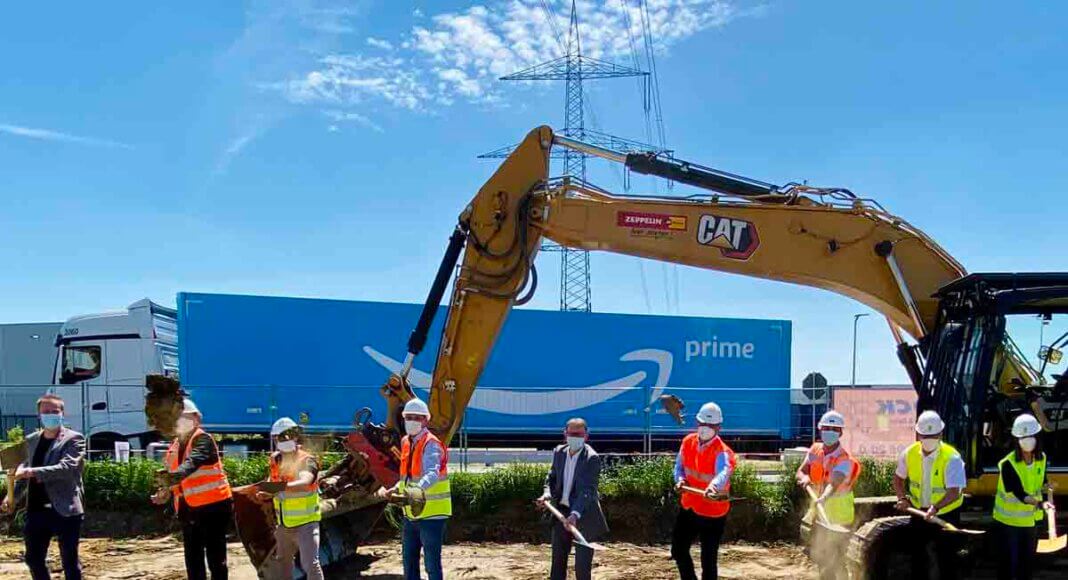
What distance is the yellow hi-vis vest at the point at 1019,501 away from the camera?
19.2 feet

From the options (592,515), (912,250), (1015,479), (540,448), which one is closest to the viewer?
(1015,479)

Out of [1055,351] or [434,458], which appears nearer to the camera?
[434,458]

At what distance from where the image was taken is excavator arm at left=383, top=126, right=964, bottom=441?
7418 mm

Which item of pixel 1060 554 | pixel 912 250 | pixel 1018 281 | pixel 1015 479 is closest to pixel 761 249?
pixel 912 250

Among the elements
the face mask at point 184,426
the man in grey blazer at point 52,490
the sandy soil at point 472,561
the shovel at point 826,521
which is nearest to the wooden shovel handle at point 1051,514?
the shovel at point 826,521

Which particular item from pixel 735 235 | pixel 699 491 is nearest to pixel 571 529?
pixel 699 491

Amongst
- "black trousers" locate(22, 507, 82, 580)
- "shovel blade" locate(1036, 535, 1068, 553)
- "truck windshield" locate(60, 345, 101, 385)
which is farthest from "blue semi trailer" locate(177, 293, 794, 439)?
"shovel blade" locate(1036, 535, 1068, 553)

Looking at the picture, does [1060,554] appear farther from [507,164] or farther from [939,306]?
[507,164]

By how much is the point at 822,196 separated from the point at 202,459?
5.83 metres

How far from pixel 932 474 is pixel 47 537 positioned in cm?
668

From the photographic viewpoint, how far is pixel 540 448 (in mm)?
16812

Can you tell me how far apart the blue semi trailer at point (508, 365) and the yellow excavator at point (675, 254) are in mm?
6939

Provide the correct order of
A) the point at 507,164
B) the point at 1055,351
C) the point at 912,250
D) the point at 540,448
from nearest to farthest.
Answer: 1. the point at 1055,351
2. the point at 912,250
3. the point at 507,164
4. the point at 540,448

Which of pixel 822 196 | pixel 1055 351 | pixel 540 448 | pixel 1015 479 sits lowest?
pixel 540 448
